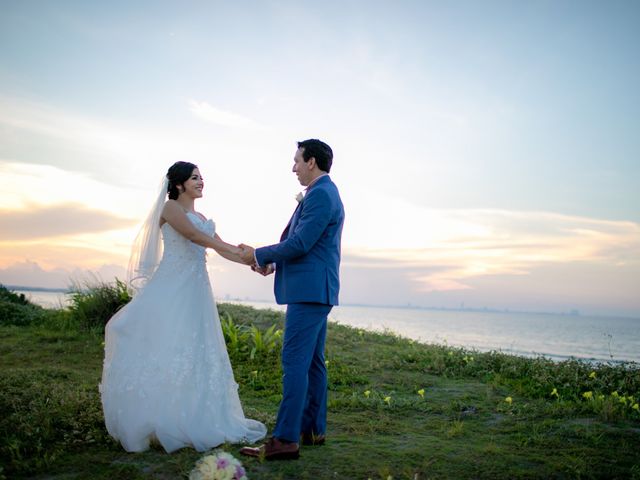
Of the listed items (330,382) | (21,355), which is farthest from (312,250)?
(21,355)

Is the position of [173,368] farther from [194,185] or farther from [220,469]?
[194,185]

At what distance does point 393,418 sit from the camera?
5996 millimetres

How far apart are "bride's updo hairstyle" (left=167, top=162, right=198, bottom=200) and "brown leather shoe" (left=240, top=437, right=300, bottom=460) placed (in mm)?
2644

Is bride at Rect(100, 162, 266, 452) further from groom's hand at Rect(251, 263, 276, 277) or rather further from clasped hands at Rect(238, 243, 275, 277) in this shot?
groom's hand at Rect(251, 263, 276, 277)

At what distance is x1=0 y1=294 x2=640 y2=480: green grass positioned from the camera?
165 inches

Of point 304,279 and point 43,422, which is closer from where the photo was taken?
point 304,279

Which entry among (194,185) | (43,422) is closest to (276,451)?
(43,422)

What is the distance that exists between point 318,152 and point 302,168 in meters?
0.21

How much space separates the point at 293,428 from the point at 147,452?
1.32m

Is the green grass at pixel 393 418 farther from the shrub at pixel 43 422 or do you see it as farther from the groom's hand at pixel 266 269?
the groom's hand at pixel 266 269

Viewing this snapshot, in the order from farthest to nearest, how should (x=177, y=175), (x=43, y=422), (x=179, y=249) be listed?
1. (x=177, y=175)
2. (x=179, y=249)
3. (x=43, y=422)

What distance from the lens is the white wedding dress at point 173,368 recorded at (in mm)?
4570

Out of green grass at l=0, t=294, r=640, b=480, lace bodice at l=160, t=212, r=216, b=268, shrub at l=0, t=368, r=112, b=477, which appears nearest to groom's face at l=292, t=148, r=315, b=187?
lace bodice at l=160, t=212, r=216, b=268

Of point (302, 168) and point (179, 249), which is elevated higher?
point (302, 168)
